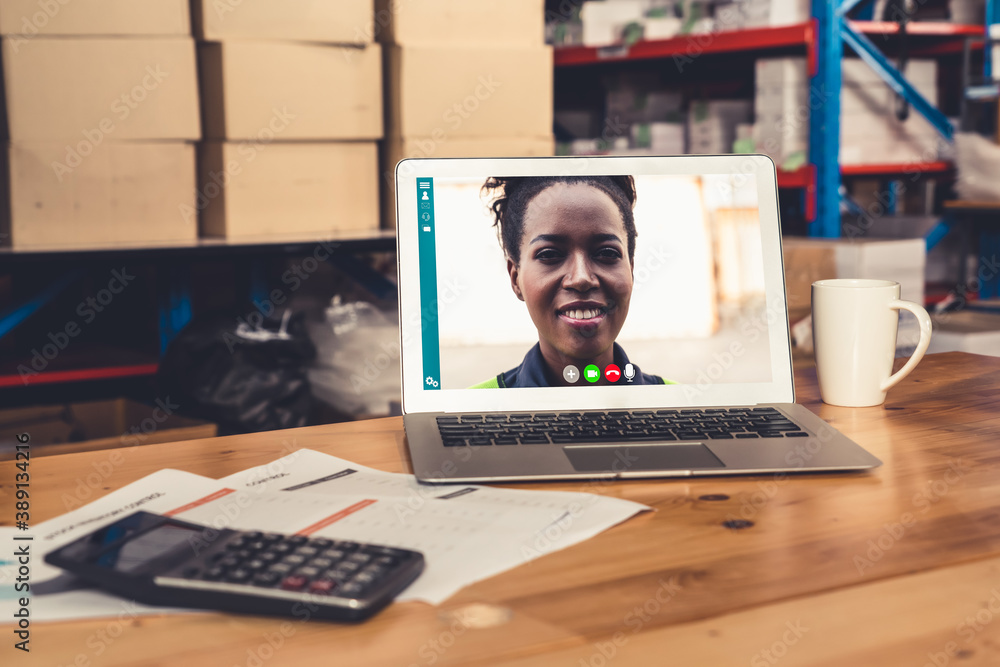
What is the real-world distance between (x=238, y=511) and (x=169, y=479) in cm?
11

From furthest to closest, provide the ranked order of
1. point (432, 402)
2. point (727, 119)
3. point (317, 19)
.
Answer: point (727, 119) < point (317, 19) < point (432, 402)

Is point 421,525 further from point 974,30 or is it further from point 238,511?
point 974,30

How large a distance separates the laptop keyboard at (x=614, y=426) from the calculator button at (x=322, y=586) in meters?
0.29

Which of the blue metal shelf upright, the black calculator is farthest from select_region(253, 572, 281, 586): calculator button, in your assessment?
the blue metal shelf upright

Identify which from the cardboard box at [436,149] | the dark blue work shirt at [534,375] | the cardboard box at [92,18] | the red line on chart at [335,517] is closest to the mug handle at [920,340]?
the dark blue work shirt at [534,375]

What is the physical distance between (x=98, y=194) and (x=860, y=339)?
1.70m

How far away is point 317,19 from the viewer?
223cm

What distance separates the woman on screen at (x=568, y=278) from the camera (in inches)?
35.5

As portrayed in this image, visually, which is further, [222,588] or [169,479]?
[169,479]

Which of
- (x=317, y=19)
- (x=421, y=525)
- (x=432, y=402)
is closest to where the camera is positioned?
(x=421, y=525)

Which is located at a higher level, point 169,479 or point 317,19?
point 317,19

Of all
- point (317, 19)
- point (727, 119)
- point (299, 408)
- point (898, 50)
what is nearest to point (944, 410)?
point (299, 408)

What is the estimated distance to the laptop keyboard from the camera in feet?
2.66

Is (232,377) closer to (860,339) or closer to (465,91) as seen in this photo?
(465,91)
